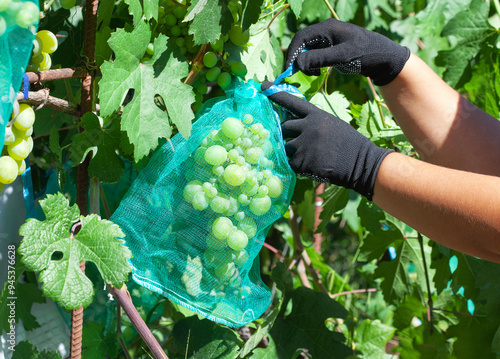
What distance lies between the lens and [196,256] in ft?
3.37

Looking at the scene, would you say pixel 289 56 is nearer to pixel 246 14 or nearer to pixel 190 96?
pixel 246 14

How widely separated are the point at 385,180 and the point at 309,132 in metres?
0.19

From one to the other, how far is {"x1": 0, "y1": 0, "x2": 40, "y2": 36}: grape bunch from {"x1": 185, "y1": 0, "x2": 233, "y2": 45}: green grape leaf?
30cm

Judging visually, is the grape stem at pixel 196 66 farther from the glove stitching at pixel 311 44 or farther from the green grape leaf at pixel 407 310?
the green grape leaf at pixel 407 310

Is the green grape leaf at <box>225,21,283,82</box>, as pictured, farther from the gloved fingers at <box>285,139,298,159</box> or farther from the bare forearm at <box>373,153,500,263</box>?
the bare forearm at <box>373,153,500,263</box>

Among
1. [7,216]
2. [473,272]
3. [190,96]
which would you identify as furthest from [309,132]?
[473,272]

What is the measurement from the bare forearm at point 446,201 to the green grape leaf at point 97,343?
29.1 inches

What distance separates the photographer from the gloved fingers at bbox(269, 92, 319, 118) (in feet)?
3.42

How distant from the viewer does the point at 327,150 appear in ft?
3.37

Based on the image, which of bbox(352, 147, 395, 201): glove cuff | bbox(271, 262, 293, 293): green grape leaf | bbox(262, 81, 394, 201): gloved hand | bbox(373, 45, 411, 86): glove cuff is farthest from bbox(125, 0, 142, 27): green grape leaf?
bbox(271, 262, 293, 293): green grape leaf

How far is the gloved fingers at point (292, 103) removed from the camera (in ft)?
3.42

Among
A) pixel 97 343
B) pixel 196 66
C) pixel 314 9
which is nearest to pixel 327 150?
pixel 196 66

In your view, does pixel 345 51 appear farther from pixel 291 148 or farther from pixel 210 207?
pixel 210 207

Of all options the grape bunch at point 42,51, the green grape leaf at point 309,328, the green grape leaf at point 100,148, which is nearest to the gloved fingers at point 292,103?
the green grape leaf at point 100,148
